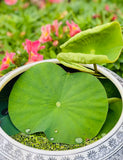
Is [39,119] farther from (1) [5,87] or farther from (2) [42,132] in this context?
(1) [5,87]

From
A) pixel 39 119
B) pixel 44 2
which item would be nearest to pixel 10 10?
pixel 44 2

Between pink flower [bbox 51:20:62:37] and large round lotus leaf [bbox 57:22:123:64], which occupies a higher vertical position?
pink flower [bbox 51:20:62:37]

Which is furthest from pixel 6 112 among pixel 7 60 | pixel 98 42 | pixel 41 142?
pixel 98 42

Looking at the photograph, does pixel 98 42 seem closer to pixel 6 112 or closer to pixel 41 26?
pixel 6 112

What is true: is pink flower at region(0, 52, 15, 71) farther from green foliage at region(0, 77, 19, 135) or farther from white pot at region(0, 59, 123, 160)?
white pot at region(0, 59, 123, 160)

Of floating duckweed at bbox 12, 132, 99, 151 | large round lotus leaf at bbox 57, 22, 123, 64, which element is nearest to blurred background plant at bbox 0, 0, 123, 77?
large round lotus leaf at bbox 57, 22, 123, 64

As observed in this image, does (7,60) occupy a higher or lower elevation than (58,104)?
higher
